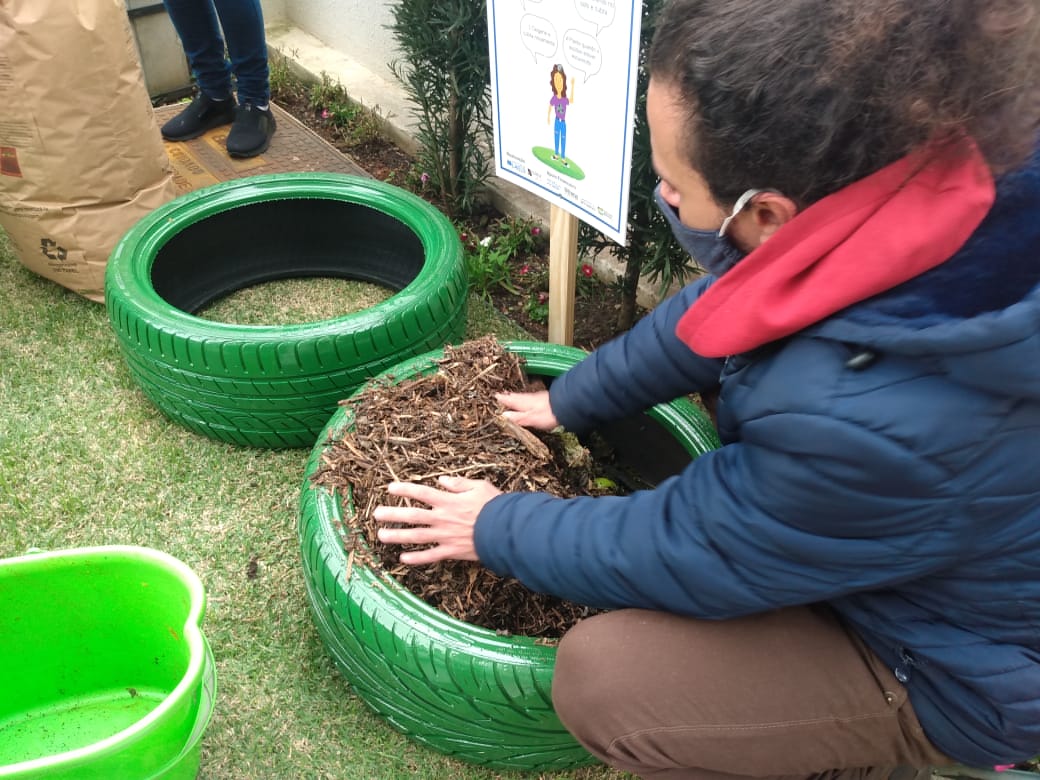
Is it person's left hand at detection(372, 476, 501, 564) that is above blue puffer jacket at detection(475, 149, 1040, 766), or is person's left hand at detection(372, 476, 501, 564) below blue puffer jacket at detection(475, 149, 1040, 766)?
below

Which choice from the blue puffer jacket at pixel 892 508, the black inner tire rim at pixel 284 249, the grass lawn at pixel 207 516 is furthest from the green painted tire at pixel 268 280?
the blue puffer jacket at pixel 892 508

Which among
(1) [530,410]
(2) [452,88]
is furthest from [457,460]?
(2) [452,88]

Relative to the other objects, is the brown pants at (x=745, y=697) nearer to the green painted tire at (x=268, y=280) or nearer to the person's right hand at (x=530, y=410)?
the person's right hand at (x=530, y=410)

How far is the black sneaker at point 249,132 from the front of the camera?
3.80 metres

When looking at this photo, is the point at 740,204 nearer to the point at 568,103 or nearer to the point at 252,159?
the point at 568,103

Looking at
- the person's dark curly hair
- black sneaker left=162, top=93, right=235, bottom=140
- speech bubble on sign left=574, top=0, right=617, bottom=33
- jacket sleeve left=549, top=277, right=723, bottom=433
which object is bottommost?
black sneaker left=162, top=93, right=235, bottom=140

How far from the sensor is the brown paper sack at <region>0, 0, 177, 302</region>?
2.45 meters

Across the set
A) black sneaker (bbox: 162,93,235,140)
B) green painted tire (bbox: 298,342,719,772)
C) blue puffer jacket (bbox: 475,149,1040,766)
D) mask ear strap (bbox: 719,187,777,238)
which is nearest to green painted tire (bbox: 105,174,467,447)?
green painted tire (bbox: 298,342,719,772)

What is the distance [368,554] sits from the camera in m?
1.60

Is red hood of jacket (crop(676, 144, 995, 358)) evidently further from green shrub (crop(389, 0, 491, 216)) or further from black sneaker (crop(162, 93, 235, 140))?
black sneaker (crop(162, 93, 235, 140))

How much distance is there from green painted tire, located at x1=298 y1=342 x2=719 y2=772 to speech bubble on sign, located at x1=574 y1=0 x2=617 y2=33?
3.00 ft

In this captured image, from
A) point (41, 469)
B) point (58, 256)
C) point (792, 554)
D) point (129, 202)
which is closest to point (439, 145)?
point (129, 202)

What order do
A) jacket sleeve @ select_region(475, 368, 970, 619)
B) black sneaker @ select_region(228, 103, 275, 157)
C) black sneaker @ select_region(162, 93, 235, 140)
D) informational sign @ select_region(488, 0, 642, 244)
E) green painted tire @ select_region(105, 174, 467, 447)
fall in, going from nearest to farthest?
jacket sleeve @ select_region(475, 368, 970, 619) < informational sign @ select_region(488, 0, 642, 244) < green painted tire @ select_region(105, 174, 467, 447) < black sneaker @ select_region(228, 103, 275, 157) < black sneaker @ select_region(162, 93, 235, 140)

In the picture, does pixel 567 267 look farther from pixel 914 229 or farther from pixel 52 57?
pixel 52 57
